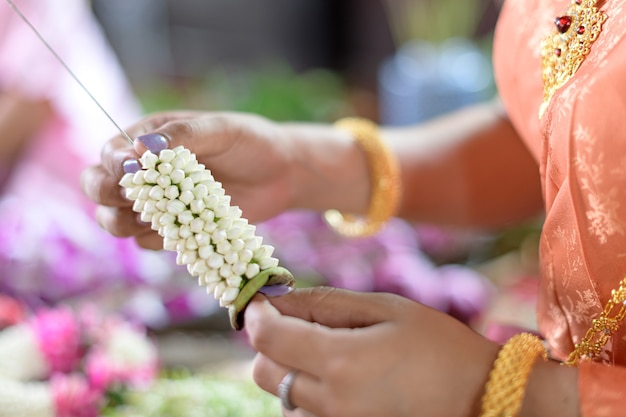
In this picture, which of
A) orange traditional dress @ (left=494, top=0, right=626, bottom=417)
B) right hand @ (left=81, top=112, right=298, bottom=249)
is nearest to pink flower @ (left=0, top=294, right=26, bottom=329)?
right hand @ (left=81, top=112, right=298, bottom=249)

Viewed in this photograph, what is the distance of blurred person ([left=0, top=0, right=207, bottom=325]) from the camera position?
1.04 meters

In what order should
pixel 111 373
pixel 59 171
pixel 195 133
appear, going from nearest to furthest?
1. pixel 195 133
2. pixel 111 373
3. pixel 59 171

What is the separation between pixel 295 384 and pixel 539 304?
26cm

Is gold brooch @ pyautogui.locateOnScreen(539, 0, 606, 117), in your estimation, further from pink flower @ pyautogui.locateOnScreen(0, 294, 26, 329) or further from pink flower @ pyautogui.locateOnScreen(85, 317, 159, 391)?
pink flower @ pyautogui.locateOnScreen(0, 294, 26, 329)

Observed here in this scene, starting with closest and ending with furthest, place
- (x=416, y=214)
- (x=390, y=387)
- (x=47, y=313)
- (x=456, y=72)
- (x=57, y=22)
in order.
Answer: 1. (x=390, y=387)
2. (x=47, y=313)
3. (x=416, y=214)
4. (x=57, y=22)
5. (x=456, y=72)

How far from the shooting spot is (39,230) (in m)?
1.10

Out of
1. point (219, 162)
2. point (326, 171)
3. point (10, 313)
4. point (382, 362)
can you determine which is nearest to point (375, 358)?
point (382, 362)

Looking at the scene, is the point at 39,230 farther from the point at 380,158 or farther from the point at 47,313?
the point at 380,158

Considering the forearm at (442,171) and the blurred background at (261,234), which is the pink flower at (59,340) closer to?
the blurred background at (261,234)

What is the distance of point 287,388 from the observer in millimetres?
503

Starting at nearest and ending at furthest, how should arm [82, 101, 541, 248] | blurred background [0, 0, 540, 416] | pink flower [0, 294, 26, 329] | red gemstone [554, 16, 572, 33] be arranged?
1. red gemstone [554, 16, 572, 33]
2. arm [82, 101, 541, 248]
3. pink flower [0, 294, 26, 329]
4. blurred background [0, 0, 540, 416]

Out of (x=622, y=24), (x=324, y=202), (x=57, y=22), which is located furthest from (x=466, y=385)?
(x=57, y=22)

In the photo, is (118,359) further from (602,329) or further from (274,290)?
(602,329)

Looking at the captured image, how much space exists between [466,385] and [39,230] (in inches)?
30.8
